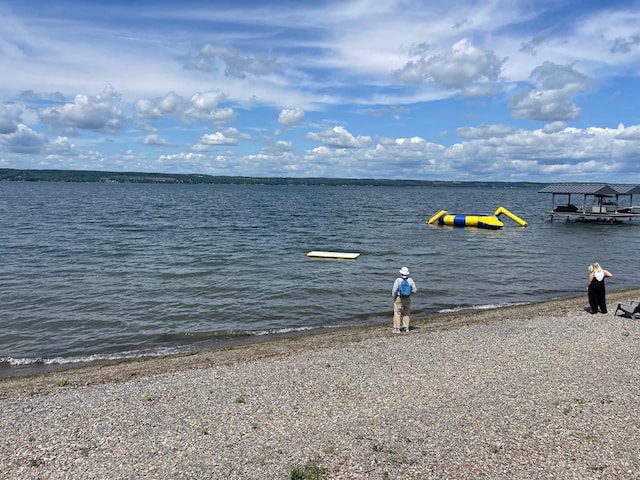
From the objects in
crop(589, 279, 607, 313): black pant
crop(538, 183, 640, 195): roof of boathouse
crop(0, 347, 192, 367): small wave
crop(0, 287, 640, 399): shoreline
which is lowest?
crop(0, 347, 192, 367): small wave

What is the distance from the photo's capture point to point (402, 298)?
15930mm

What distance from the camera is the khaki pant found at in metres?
16.0

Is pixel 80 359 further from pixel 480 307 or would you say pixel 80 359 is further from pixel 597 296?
pixel 597 296

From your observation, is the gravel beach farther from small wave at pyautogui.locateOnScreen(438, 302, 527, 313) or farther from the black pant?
small wave at pyautogui.locateOnScreen(438, 302, 527, 313)

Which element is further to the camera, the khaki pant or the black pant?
the black pant

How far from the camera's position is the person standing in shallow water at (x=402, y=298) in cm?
1582

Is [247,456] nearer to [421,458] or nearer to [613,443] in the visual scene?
[421,458]

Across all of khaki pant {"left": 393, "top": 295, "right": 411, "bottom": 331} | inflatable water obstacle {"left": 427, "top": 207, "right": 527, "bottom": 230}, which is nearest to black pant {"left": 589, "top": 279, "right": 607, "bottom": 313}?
khaki pant {"left": 393, "top": 295, "right": 411, "bottom": 331}

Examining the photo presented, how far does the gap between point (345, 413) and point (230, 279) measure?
1659cm

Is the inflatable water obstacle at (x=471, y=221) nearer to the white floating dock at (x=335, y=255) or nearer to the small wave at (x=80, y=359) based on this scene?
the white floating dock at (x=335, y=255)

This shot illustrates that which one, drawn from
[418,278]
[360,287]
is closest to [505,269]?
[418,278]

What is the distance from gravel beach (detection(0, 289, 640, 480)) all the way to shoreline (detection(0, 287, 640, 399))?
102 mm

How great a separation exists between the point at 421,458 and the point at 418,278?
18946 millimetres

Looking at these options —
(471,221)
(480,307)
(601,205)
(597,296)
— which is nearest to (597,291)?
(597,296)
